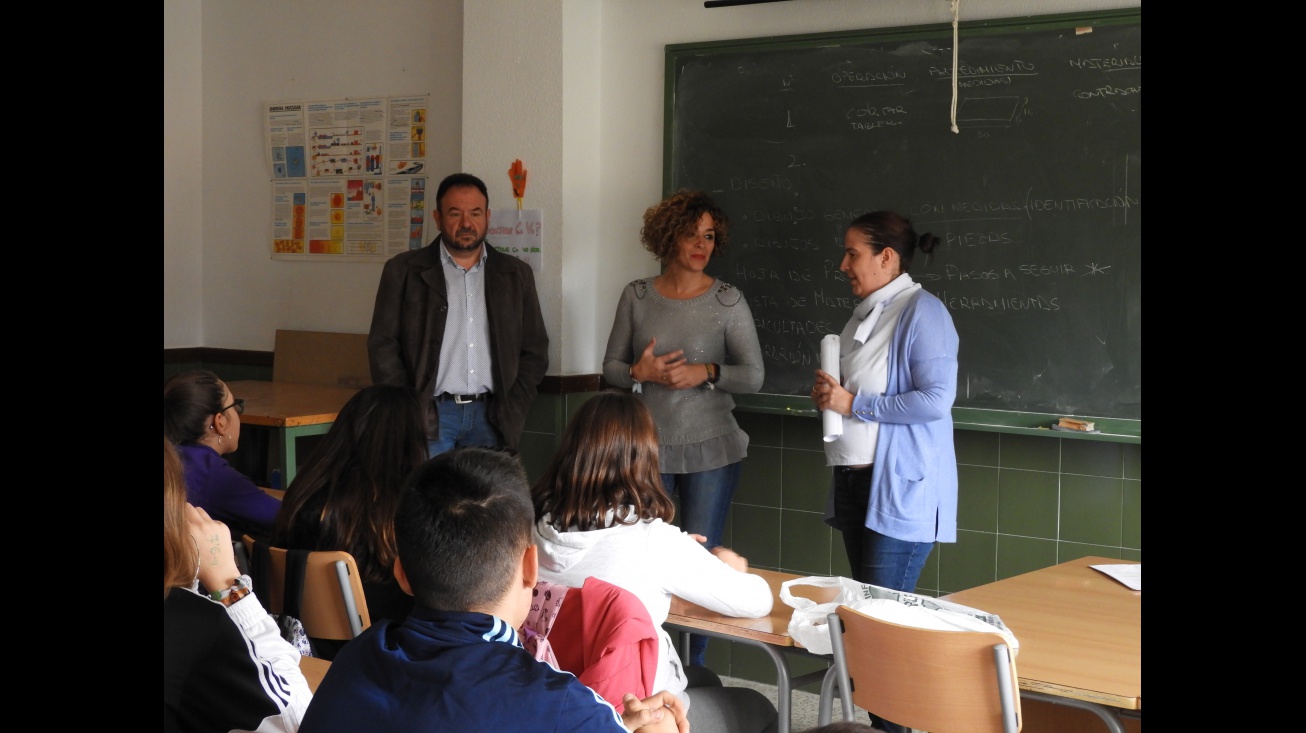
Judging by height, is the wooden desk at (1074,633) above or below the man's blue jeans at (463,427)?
below

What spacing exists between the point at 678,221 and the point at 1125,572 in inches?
68.7

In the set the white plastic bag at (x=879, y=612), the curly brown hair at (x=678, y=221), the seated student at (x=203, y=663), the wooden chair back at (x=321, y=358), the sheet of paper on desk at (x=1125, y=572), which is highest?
the curly brown hair at (x=678, y=221)

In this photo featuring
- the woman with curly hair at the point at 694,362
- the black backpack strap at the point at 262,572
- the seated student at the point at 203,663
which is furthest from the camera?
the woman with curly hair at the point at 694,362

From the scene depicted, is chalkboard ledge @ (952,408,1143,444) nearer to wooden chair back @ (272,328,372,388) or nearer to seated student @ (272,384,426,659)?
seated student @ (272,384,426,659)

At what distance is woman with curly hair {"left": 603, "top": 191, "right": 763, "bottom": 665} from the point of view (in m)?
3.67

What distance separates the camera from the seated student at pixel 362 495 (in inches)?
95.2

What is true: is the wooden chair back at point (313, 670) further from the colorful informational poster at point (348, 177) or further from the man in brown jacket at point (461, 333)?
the colorful informational poster at point (348, 177)

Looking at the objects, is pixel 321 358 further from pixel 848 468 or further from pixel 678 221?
pixel 848 468

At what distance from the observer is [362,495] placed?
2461 millimetres

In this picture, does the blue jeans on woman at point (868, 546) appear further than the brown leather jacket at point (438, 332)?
No

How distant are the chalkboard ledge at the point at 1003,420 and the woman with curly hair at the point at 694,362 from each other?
29cm

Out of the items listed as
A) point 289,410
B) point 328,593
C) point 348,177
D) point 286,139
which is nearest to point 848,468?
point 328,593

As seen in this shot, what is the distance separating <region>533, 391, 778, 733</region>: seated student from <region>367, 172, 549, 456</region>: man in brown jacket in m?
1.72

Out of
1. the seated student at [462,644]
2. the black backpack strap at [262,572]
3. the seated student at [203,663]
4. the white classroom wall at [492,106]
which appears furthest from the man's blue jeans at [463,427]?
the seated student at [462,644]
